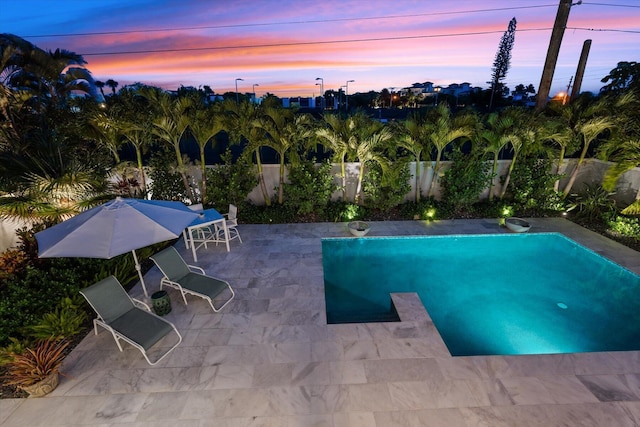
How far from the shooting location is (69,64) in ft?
40.0

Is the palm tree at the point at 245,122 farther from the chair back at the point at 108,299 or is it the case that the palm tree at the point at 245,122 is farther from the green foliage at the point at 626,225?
the green foliage at the point at 626,225

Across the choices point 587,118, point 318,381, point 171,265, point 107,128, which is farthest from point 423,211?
point 107,128

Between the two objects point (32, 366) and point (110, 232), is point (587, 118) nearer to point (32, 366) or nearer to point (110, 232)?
point (110, 232)

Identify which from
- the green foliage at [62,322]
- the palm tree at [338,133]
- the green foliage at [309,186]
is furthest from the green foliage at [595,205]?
the green foliage at [62,322]

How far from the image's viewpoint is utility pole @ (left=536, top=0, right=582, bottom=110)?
10688 millimetres

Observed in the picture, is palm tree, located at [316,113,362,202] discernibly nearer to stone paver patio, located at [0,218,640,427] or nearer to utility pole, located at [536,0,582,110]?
stone paver patio, located at [0,218,640,427]

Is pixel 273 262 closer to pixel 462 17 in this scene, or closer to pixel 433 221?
pixel 433 221

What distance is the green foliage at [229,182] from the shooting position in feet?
33.5

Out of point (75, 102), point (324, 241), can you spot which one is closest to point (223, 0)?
point (75, 102)

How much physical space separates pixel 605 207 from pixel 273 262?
11.7 meters

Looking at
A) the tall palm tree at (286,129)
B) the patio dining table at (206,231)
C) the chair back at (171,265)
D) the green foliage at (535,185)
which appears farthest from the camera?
the green foliage at (535,185)

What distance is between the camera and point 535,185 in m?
10.7

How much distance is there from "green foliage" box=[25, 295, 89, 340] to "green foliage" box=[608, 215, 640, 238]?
47.1ft

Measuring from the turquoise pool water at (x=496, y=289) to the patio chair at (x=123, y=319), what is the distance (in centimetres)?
337
